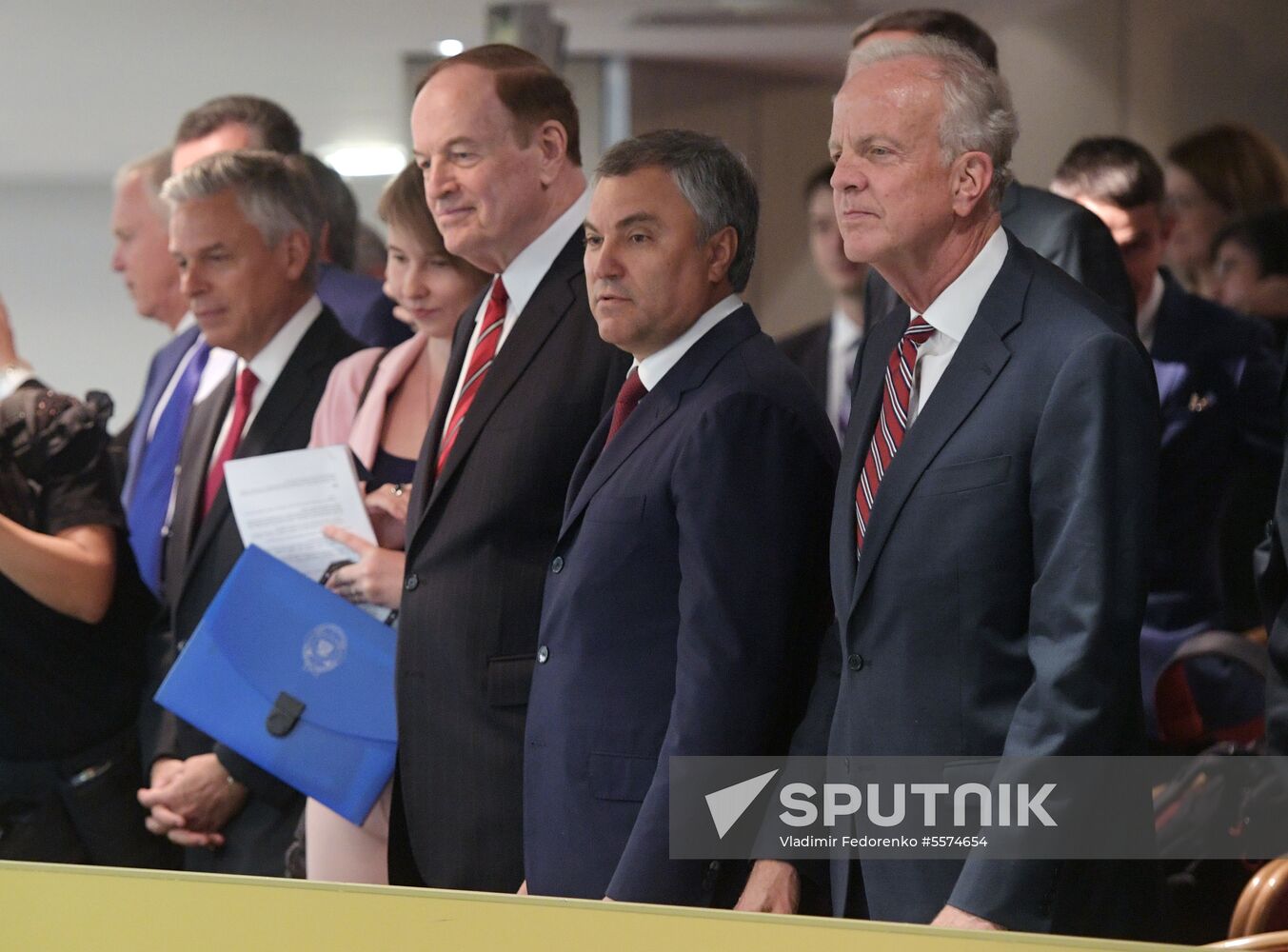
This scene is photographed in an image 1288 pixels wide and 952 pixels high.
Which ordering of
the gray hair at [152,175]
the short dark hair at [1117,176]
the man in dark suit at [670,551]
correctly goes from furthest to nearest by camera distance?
the gray hair at [152,175], the short dark hair at [1117,176], the man in dark suit at [670,551]

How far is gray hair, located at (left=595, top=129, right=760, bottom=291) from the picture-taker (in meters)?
2.08

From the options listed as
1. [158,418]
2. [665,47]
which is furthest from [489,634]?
[665,47]

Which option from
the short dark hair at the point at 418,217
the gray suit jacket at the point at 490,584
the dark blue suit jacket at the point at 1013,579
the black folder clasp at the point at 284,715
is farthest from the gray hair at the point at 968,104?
the black folder clasp at the point at 284,715

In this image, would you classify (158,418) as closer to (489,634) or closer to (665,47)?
(489,634)

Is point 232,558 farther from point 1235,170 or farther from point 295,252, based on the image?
point 1235,170

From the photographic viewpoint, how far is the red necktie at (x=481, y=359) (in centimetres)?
237

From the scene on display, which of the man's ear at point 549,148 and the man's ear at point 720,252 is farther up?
the man's ear at point 549,148

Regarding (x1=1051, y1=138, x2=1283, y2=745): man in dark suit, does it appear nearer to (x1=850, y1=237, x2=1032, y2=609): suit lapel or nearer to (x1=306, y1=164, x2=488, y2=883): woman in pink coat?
(x1=306, y1=164, x2=488, y2=883): woman in pink coat

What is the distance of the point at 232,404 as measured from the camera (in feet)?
9.83

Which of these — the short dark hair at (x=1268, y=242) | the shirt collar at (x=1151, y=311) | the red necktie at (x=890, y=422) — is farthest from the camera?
the short dark hair at (x=1268, y=242)

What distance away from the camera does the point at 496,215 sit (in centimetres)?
236

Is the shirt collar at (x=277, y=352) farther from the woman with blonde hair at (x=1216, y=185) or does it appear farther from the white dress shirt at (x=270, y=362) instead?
the woman with blonde hair at (x=1216, y=185)

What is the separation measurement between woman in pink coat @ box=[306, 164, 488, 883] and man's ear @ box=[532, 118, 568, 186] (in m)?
0.36

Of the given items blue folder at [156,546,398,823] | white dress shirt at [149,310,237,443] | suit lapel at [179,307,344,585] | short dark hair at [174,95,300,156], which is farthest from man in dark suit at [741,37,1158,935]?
short dark hair at [174,95,300,156]
